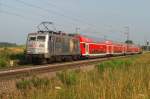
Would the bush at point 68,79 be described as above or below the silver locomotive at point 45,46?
below

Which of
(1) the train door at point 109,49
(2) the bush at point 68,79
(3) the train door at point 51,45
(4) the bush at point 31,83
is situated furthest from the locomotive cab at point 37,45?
(1) the train door at point 109,49

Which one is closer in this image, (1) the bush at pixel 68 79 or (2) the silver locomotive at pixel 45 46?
(1) the bush at pixel 68 79

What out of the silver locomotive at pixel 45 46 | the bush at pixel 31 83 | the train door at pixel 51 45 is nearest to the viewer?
the bush at pixel 31 83

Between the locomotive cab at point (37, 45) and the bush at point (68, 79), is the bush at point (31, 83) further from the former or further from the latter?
the locomotive cab at point (37, 45)

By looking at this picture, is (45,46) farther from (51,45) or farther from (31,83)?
(31,83)

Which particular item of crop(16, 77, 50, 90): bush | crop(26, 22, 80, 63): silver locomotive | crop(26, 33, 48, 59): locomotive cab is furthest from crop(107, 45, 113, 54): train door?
crop(16, 77, 50, 90): bush

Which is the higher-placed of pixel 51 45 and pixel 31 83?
pixel 51 45

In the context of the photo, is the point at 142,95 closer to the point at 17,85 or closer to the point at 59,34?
the point at 17,85

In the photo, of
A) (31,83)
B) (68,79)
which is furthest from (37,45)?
(31,83)

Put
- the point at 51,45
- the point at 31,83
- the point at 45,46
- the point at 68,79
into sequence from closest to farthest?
the point at 31,83 < the point at 68,79 < the point at 45,46 < the point at 51,45

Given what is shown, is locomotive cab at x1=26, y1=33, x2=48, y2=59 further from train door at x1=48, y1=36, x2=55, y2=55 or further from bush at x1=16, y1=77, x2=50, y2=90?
bush at x1=16, y1=77, x2=50, y2=90

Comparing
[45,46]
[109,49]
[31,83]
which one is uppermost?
[45,46]

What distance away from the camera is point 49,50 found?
2984 cm

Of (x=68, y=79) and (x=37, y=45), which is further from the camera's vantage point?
(x=37, y=45)
